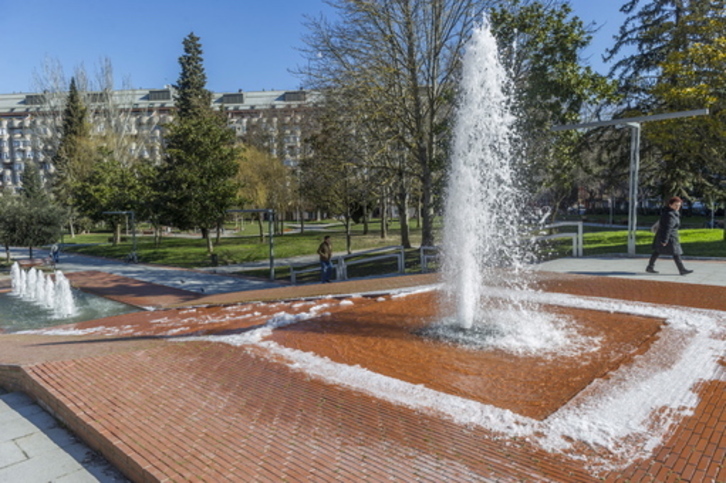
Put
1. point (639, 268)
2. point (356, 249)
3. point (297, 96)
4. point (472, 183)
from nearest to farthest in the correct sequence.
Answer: point (472, 183) < point (639, 268) < point (356, 249) < point (297, 96)

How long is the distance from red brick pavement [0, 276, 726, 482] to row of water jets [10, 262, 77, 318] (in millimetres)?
8896

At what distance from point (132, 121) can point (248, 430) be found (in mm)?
65791

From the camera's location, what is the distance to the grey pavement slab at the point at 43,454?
149 inches

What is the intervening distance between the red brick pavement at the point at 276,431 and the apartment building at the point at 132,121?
54.1 feet

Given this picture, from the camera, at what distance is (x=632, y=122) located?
41.5 feet

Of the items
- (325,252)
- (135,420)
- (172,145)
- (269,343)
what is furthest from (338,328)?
(172,145)

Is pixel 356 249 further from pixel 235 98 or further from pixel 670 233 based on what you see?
pixel 235 98

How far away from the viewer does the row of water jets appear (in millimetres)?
13734

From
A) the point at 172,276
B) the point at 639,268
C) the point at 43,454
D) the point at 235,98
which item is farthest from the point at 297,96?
the point at 43,454

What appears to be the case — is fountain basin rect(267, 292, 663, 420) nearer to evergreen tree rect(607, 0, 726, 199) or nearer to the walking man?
the walking man

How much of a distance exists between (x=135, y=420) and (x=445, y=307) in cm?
562

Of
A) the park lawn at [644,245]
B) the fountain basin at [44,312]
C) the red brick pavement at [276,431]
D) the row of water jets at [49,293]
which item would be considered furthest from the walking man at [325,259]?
the red brick pavement at [276,431]

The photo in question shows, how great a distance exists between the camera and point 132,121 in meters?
60.7

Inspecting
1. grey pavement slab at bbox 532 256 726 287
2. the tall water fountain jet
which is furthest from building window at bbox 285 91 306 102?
grey pavement slab at bbox 532 256 726 287
